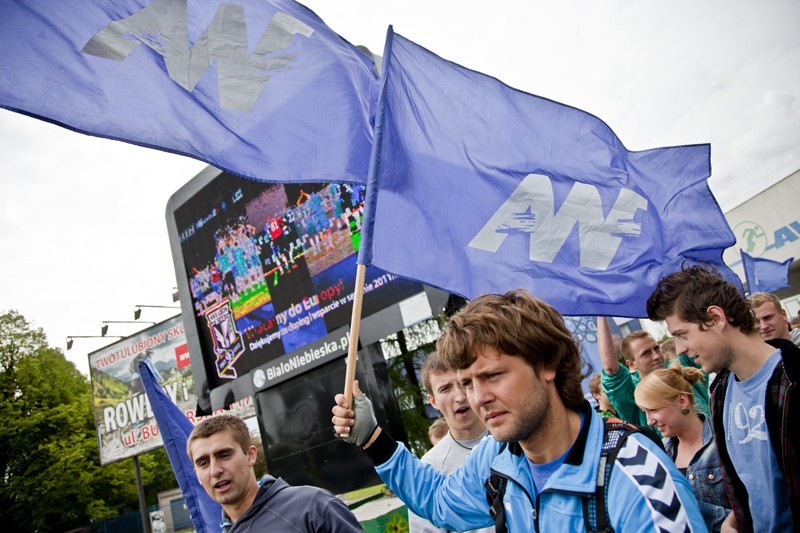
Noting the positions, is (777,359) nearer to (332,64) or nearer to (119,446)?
(332,64)

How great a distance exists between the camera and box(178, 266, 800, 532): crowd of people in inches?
62.4

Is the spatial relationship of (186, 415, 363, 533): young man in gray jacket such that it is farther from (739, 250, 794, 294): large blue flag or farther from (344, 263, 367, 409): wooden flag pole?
(739, 250, 794, 294): large blue flag

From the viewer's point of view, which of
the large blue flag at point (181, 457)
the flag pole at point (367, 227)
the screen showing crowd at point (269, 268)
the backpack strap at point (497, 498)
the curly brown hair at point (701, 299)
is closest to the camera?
the backpack strap at point (497, 498)

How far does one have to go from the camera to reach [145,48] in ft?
10.2

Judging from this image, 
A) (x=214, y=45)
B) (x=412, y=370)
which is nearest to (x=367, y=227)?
(x=214, y=45)

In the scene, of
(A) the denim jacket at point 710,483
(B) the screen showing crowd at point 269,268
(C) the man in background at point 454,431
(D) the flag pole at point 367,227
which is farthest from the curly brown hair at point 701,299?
(B) the screen showing crowd at point 269,268

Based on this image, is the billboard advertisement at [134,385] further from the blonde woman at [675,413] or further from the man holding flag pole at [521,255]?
the blonde woman at [675,413]

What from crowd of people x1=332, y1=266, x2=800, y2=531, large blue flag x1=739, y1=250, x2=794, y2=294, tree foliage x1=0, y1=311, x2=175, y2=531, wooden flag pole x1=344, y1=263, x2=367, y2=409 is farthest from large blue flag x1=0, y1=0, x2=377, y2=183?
tree foliage x1=0, y1=311, x2=175, y2=531

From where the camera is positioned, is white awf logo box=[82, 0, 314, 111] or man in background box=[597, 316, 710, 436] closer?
white awf logo box=[82, 0, 314, 111]

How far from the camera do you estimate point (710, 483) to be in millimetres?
2705

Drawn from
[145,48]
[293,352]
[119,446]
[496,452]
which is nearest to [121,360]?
[119,446]

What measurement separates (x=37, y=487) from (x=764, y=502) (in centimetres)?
3234

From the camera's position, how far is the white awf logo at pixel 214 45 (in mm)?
3051

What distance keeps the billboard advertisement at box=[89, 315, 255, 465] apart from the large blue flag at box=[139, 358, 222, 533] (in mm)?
18053
